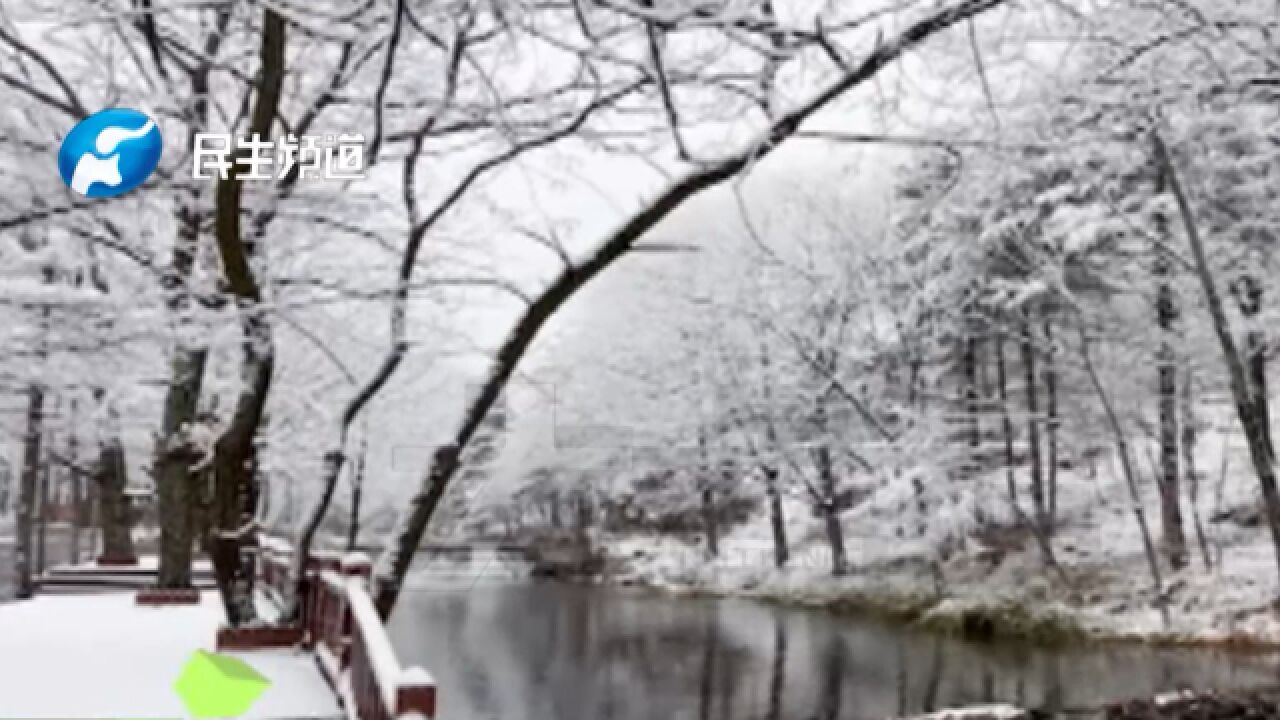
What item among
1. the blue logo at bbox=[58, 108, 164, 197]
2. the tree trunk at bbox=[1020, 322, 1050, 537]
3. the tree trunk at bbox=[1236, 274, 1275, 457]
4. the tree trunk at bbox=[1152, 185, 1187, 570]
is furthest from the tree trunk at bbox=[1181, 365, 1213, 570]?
the blue logo at bbox=[58, 108, 164, 197]

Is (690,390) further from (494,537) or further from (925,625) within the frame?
Answer: (494,537)

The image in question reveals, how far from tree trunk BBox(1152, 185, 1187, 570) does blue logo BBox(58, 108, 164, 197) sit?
17.6 metres

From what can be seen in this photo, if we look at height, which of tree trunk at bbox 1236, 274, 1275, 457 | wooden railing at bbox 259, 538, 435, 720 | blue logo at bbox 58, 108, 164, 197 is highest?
tree trunk at bbox 1236, 274, 1275, 457

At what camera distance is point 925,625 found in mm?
19578

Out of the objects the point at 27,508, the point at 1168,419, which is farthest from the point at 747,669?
the point at 1168,419

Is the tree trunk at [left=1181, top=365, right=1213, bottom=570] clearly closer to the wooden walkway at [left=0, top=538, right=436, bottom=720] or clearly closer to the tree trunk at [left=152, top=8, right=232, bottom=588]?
the wooden walkway at [left=0, top=538, right=436, bottom=720]

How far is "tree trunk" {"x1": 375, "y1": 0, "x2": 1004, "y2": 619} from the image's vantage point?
4270 millimetres

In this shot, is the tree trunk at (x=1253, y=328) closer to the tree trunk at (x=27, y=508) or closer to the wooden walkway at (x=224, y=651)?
the wooden walkway at (x=224, y=651)

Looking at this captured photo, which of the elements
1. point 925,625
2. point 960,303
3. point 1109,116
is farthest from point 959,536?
point 1109,116

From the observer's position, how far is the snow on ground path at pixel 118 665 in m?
6.21

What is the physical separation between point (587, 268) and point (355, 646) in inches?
89.7

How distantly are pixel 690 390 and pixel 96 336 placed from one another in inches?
853
